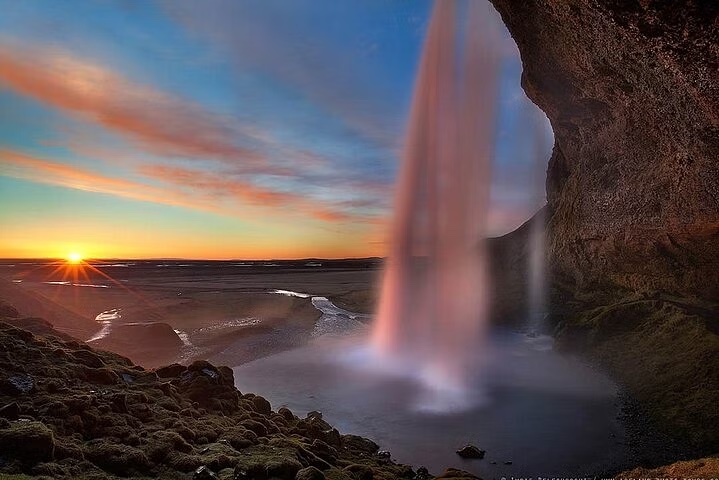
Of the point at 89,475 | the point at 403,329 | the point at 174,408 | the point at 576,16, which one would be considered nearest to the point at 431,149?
the point at 403,329

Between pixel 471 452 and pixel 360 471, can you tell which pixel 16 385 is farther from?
pixel 471 452

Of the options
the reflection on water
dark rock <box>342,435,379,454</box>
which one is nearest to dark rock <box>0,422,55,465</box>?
dark rock <box>342,435,379,454</box>

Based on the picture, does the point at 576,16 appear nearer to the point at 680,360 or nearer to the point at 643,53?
the point at 643,53

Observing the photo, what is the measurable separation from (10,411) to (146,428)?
2.70 meters

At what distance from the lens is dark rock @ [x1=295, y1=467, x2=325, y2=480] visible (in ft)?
29.5

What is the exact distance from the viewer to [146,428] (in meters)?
10.3

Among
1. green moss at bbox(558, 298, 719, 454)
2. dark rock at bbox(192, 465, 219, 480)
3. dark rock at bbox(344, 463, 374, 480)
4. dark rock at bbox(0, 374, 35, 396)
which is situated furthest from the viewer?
green moss at bbox(558, 298, 719, 454)

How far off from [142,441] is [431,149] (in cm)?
2906

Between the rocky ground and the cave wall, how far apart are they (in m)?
11.9

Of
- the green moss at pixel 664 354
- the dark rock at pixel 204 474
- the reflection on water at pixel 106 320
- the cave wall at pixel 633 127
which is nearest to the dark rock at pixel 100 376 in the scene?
the dark rock at pixel 204 474

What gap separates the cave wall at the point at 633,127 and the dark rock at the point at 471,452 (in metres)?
12.2

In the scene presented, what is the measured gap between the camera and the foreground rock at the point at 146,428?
330 inches

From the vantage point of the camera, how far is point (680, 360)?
20.0 metres

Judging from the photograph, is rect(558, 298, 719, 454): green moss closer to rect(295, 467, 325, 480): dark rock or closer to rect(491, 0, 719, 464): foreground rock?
rect(491, 0, 719, 464): foreground rock
